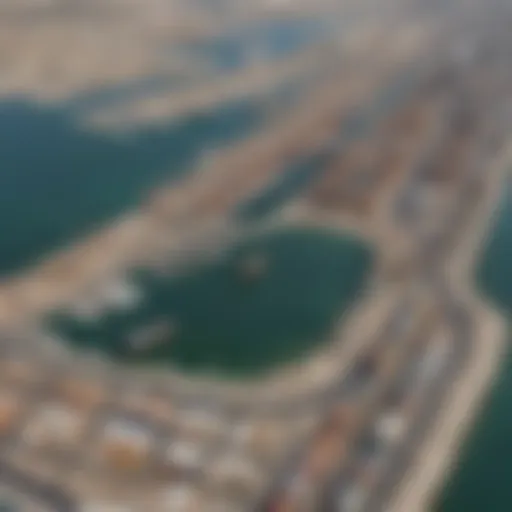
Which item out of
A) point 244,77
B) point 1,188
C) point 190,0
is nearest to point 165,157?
point 1,188

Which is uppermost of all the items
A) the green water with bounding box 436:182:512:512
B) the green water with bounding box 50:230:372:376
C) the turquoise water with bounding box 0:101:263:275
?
the turquoise water with bounding box 0:101:263:275

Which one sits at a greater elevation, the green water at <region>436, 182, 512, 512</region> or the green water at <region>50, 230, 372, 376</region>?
the green water at <region>50, 230, 372, 376</region>

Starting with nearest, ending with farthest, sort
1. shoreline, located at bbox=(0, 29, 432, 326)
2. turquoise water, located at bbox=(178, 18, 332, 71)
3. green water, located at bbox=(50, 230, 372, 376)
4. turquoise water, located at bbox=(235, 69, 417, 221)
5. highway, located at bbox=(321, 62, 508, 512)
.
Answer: highway, located at bbox=(321, 62, 508, 512) → green water, located at bbox=(50, 230, 372, 376) → shoreline, located at bbox=(0, 29, 432, 326) → turquoise water, located at bbox=(235, 69, 417, 221) → turquoise water, located at bbox=(178, 18, 332, 71)

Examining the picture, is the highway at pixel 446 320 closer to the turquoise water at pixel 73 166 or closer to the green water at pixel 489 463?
the green water at pixel 489 463

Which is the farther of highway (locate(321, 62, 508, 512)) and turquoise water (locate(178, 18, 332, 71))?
turquoise water (locate(178, 18, 332, 71))

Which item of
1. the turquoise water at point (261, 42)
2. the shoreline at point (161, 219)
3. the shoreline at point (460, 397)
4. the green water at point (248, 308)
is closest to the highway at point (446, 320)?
the shoreline at point (460, 397)

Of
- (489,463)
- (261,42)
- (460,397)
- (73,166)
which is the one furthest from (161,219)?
(261,42)

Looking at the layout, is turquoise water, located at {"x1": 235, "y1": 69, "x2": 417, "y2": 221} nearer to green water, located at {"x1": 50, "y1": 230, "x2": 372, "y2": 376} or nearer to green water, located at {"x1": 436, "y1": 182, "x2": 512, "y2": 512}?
green water, located at {"x1": 50, "y1": 230, "x2": 372, "y2": 376}

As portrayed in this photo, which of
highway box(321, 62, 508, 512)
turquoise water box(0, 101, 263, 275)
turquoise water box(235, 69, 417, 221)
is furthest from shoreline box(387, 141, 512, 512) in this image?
turquoise water box(0, 101, 263, 275)
